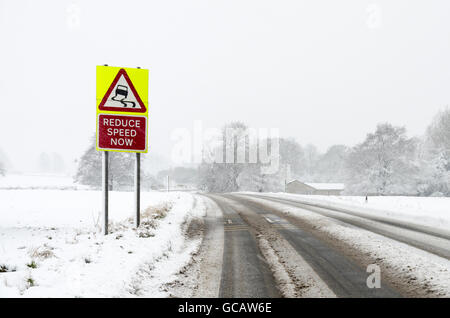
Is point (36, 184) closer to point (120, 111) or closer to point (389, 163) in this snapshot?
point (120, 111)

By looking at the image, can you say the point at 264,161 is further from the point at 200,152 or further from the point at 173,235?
the point at 173,235

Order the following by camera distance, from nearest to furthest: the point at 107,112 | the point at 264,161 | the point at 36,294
A: the point at 36,294
the point at 107,112
the point at 264,161

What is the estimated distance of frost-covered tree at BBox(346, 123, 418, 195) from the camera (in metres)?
37.5

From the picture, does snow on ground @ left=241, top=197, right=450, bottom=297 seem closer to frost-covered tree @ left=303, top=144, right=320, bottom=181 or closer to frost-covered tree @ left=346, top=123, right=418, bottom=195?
frost-covered tree @ left=346, top=123, right=418, bottom=195

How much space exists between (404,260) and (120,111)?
683 centimetres

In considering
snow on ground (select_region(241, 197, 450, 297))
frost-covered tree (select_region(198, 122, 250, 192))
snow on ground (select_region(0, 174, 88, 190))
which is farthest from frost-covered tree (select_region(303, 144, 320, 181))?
snow on ground (select_region(241, 197, 450, 297))

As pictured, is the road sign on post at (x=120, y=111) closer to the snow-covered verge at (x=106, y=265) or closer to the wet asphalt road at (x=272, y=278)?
the snow-covered verge at (x=106, y=265)

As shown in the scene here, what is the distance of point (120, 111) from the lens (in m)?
6.96

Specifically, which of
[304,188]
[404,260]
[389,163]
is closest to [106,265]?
Answer: [404,260]

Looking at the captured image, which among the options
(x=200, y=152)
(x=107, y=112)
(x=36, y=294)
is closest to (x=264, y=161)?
(x=200, y=152)

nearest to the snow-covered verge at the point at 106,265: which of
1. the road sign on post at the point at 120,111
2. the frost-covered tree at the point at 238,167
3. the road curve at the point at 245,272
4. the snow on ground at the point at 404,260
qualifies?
the road curve at the point at 245,272

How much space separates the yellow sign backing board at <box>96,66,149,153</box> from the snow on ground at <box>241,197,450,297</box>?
5.65m
